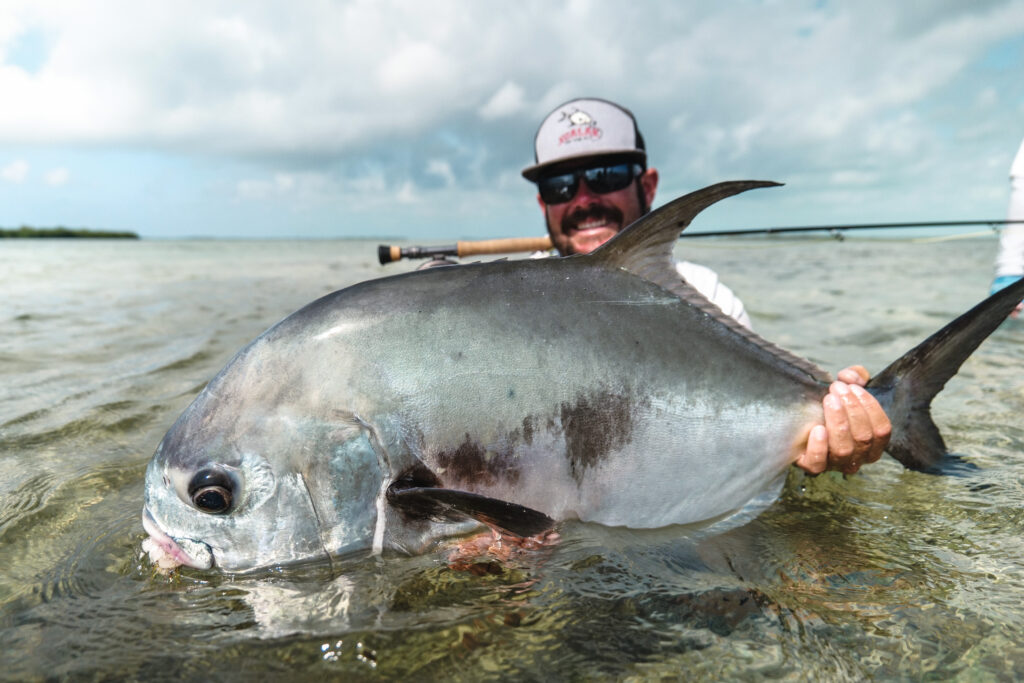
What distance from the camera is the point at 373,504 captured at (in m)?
1.72

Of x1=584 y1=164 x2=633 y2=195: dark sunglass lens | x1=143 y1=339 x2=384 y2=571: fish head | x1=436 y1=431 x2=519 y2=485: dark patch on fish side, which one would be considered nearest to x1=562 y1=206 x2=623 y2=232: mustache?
x1=584 y1=164 x2=633 y2=195: dark sunglass lens

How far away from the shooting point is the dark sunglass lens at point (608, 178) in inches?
144

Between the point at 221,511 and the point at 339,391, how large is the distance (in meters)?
0.45

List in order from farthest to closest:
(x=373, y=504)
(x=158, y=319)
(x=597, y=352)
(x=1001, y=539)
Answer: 1. (x=158, y=319)
2. (x=1001, y=539)
3. (x=597, y=352)
4. (x=373, y=504)

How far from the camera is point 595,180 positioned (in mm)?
3666

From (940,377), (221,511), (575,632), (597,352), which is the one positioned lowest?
(575,632)

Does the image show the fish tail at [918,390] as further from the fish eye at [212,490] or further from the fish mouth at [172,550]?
the fish mouth at [172,550]

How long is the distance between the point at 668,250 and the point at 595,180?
186 centimetres

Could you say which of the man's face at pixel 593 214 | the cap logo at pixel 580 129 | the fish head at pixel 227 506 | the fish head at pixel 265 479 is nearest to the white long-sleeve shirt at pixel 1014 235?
the man's face at pixel 593 214

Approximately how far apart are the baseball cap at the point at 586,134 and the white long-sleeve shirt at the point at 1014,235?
113 inches

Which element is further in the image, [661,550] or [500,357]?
[661,550]

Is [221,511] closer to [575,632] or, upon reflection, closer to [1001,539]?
[575,632]

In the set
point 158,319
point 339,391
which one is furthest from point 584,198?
point 158,319

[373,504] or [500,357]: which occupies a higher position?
Result: [500,357]
